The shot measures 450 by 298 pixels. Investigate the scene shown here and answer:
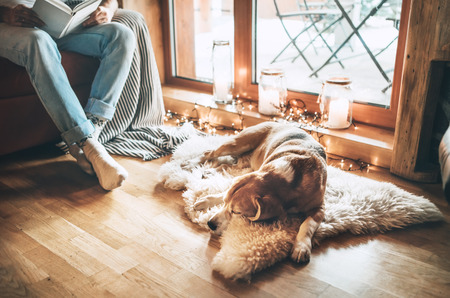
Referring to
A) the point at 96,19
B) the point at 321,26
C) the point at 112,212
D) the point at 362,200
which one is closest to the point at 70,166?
the point at 112,212

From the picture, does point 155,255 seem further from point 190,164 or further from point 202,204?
point 190,164

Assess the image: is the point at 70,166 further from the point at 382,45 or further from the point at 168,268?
the point at 382,45

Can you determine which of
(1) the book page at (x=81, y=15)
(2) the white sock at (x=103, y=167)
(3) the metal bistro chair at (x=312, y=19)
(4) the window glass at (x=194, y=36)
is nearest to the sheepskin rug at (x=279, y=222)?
(2) the white sock at (x=103, y=167)

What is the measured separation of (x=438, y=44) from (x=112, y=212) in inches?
58.4

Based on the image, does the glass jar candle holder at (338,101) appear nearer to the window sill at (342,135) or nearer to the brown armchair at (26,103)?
the window sill at (342,135)

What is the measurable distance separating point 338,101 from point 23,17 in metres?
1.62

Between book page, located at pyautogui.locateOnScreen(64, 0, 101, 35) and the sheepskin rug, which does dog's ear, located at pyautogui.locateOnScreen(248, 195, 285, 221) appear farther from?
book page, located at pyautogui.locateOnScreen(64, 0, 101, 35)

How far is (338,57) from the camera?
264cm

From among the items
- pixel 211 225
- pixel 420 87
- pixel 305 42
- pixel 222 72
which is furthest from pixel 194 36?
pixel 211 225

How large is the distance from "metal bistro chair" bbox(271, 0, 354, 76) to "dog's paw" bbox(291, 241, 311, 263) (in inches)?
62.6

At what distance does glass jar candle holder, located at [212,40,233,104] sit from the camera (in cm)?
271

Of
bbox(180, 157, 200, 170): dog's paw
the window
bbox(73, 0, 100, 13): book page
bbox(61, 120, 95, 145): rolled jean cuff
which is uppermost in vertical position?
bbox(73, 0, 100, 13): book page

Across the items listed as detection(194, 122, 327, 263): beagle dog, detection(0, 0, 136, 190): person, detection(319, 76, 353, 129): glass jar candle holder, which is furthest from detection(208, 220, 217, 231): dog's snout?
detection(319, 76, 353, 129): glass jar candle holder

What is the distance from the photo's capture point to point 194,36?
328 cm
